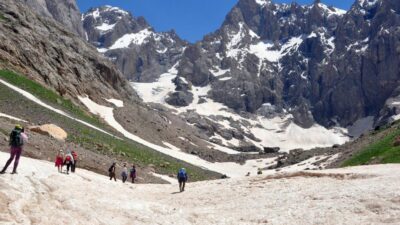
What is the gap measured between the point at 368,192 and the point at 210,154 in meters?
112

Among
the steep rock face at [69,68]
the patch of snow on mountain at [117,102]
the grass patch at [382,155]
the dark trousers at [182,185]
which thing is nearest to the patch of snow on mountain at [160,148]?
the steep rock face at [69,68]

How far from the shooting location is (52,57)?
110500 millimetres

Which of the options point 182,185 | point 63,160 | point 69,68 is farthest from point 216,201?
point 69,68

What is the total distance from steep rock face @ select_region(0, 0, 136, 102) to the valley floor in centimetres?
7123

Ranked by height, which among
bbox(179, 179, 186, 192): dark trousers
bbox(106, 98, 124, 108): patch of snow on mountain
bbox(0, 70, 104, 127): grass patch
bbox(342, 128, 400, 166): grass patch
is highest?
bbox(106, 98, 124, 108): patch of snow on mountain

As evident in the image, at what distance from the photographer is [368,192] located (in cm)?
2255

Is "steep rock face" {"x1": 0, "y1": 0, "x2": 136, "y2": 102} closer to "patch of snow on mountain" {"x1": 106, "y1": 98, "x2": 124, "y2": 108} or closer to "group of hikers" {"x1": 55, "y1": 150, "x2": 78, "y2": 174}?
"patch of snow on mountain" {"x1": 106, "y1": 98, "x2": 124, "y2": 108}

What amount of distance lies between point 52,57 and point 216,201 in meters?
93.3

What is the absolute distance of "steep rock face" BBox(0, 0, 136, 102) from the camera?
95.9m

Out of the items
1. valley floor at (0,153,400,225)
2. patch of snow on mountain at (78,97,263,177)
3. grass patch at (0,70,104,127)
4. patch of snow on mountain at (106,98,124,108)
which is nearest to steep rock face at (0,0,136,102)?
patch of snow on mountain at (106,98,124,108)

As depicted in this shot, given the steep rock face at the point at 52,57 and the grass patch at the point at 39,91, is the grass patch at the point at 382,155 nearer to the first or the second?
the grass patch at the point at 39,91

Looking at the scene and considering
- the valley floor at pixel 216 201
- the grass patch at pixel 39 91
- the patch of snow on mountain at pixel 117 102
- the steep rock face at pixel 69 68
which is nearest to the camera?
the valley floor at pixel 216 201

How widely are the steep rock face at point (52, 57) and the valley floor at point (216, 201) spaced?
234 feet

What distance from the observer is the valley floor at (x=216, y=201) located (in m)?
19.7
